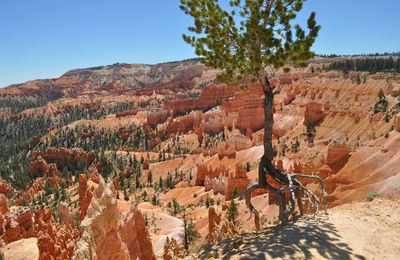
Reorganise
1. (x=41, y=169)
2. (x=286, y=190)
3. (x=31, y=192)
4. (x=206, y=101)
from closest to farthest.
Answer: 1. (x=286, y=190)
2. (x=31, y=192)
3. (x=41, y=169)
4. (x=206, y=101)

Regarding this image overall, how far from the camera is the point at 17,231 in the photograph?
27859 millimetres

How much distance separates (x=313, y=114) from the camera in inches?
2931

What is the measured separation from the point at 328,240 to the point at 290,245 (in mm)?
1063

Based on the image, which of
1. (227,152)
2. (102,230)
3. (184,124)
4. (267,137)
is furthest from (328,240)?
(184,124)

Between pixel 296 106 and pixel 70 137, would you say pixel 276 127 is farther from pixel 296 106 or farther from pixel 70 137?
pixel 70 137

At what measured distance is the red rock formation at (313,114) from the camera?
242 feet

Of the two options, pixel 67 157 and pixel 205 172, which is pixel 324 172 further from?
pixel 67 157

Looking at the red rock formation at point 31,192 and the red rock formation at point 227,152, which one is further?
the red rock formation at point 227,152

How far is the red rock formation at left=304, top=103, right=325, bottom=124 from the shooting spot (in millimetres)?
73750

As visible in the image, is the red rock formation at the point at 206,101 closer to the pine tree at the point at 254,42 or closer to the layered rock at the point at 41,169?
the layered rock at the point at 41,169

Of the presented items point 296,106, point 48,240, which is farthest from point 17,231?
point 296,106

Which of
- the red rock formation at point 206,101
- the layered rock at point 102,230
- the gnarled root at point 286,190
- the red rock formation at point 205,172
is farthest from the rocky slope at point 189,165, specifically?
the gnarled root at point 286,190

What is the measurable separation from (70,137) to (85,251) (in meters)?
126

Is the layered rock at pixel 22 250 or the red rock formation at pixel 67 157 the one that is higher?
the layered rock at pixel 22 250
